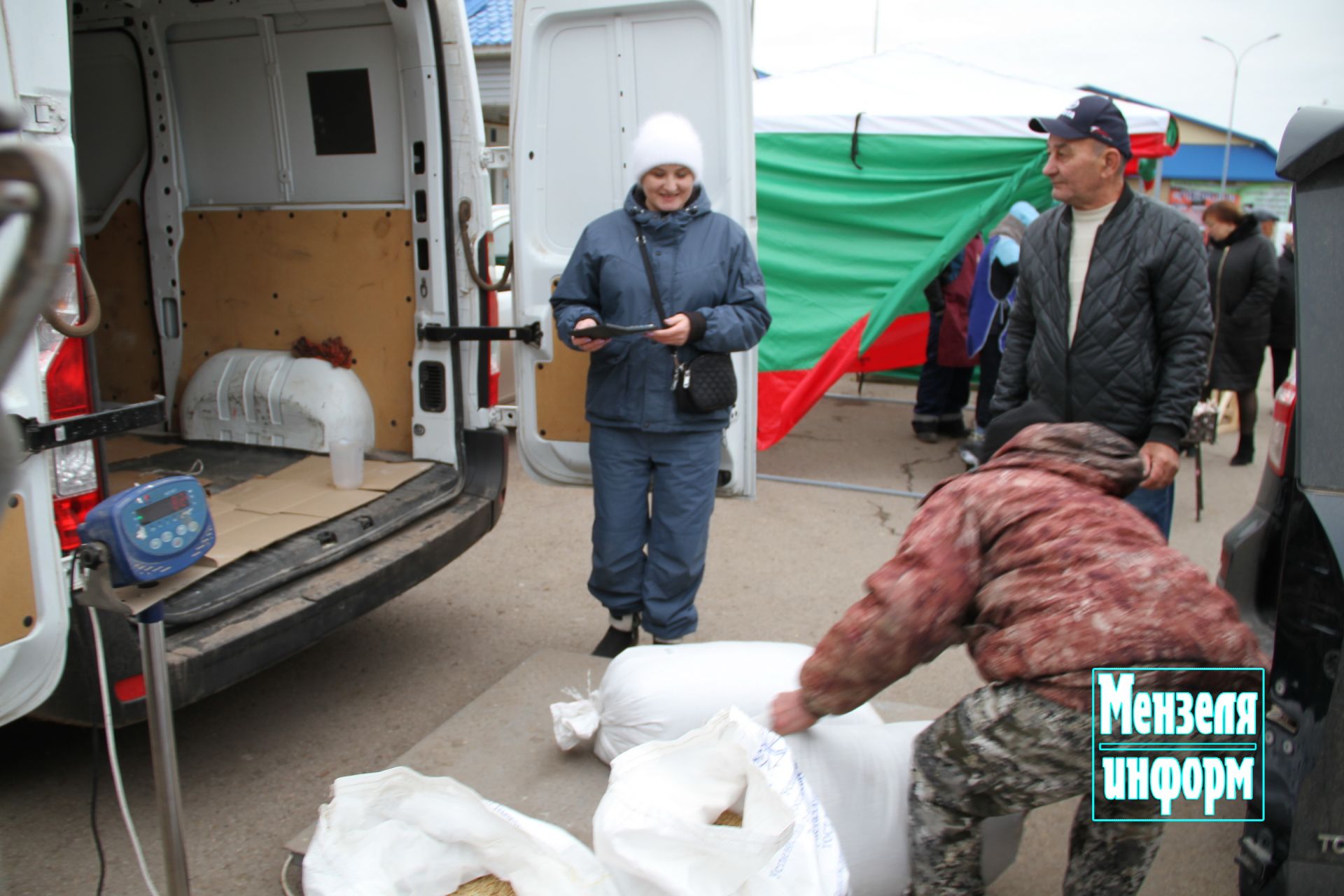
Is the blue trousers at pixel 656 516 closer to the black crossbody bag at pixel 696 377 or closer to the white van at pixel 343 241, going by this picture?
the black crossbody bag at pixel 696 377

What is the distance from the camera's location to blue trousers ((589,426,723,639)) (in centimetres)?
340

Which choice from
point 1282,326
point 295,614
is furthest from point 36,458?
point 1282,326

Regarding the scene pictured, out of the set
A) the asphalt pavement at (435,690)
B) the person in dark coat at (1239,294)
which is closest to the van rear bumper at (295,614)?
the asphalt pavement at (435,690)

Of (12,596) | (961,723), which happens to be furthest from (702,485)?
(12,596)

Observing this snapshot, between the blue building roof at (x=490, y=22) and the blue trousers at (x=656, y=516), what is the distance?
13051mm

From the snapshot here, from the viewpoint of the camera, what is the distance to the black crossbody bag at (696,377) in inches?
130

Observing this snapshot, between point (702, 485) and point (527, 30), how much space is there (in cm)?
171

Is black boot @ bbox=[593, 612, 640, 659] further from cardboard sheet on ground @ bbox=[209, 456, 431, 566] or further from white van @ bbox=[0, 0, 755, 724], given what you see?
cardboard sheet on ground @ bbox=[209, 456, 431, 566]

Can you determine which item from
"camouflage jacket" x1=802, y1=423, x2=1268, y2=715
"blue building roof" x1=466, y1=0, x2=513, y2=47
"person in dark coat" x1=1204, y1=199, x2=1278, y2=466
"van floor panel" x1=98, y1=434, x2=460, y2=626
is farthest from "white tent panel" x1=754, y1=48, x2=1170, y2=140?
"blue building roof" x1=466, y1=0, x2=513, y2=47

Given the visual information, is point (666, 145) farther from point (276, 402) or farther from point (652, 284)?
point (276, 402)

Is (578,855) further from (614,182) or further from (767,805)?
(614,182)

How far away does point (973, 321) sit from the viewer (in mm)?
7055

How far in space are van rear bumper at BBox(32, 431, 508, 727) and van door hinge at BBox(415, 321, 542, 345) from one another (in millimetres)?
366

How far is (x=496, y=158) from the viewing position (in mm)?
3734
